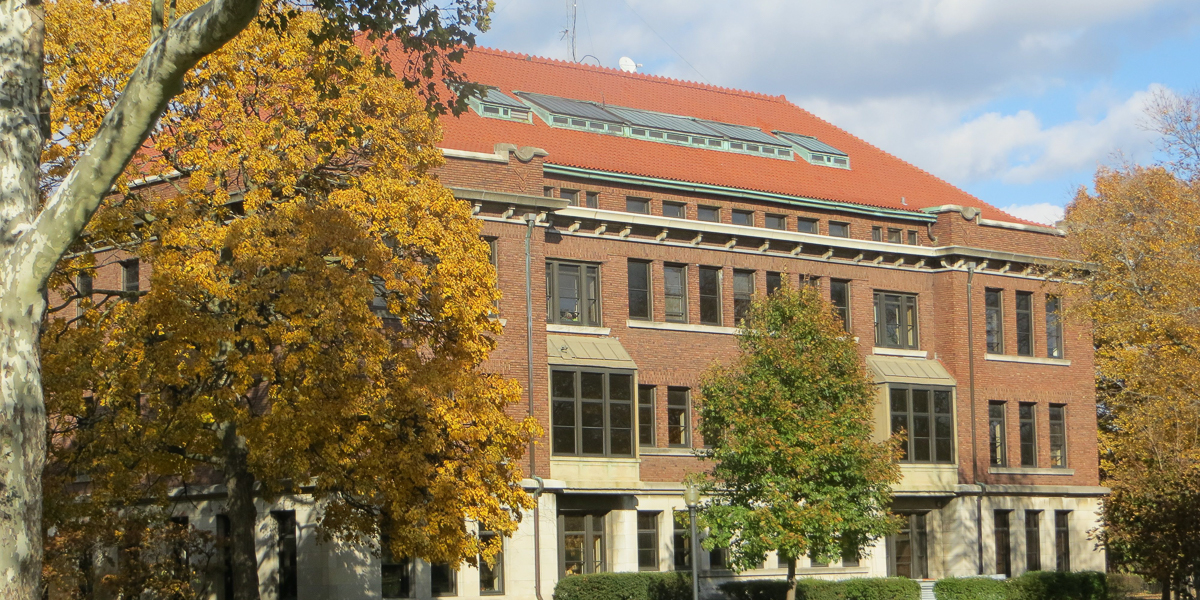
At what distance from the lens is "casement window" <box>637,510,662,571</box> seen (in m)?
36.1

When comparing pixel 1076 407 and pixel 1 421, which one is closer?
pixel 1 421

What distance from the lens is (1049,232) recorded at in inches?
1731

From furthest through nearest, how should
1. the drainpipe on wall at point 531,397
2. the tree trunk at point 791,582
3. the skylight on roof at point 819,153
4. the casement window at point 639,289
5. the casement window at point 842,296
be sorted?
the skylight on roof at point 819,153 → the casement window at point 842,296 → the casement window at point 639,289 → the drainpipe on wall at point 531,397 → the tree trunk at point 791,582

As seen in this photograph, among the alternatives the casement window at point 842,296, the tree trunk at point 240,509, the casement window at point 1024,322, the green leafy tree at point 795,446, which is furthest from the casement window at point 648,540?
the tree trunk at point 240,509

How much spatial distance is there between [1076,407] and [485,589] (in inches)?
834

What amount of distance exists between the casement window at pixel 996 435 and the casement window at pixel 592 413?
42.5 feet

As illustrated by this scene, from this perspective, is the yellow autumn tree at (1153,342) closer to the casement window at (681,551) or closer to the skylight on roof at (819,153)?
the skylight on roof at (819,153)

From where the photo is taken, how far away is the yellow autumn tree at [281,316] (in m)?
21.3

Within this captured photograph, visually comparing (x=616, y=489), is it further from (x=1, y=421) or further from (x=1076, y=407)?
(x=1, y=421)

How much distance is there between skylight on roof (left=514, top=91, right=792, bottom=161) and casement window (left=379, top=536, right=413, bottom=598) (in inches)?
542

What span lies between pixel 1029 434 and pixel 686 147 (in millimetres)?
13673

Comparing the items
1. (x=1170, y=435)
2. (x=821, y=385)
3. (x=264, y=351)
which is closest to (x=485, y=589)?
(x=821, y=385)

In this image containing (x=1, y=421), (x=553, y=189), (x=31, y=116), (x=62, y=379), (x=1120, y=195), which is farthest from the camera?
(x=1120, y=195)

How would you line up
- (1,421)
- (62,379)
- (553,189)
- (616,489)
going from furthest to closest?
(553,189), (616,489), (62,379), (1,421)
